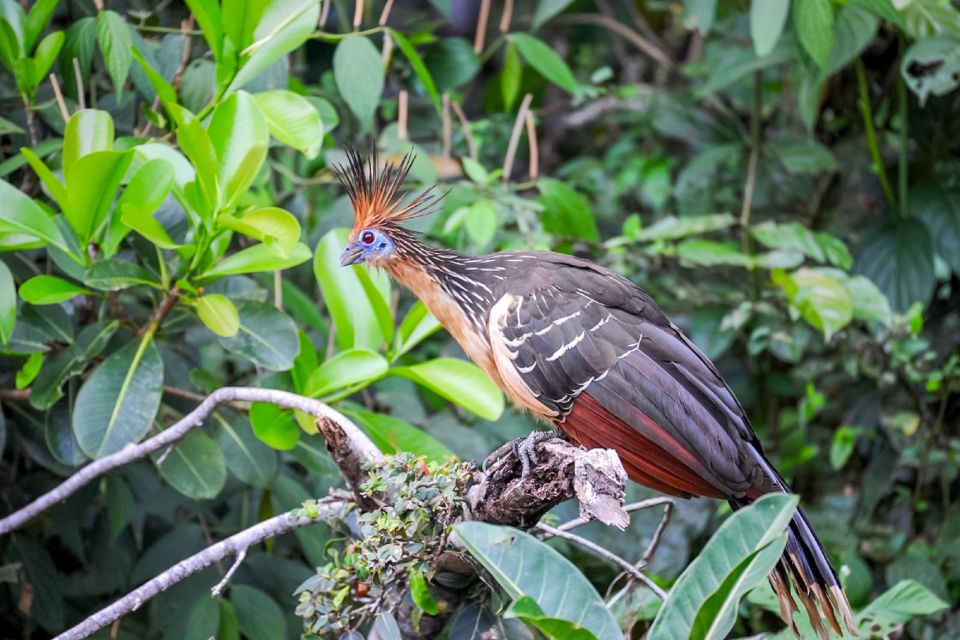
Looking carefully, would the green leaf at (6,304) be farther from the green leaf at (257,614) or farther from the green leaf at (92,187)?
the green leaf at (257,614)

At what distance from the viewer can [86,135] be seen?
257 centimetres

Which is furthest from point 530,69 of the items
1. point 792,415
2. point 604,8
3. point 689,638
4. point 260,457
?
point 689,638

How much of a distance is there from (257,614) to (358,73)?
1.65m

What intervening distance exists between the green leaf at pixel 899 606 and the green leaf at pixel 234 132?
77.9 inches

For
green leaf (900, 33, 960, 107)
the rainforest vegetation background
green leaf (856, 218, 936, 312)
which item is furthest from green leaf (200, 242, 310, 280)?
green leaf (856, 218, 936, 312)

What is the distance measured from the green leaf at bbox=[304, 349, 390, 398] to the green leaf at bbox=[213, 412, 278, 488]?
337 millimetres

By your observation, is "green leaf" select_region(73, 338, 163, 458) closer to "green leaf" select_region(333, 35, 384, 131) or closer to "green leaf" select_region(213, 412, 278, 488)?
"green leaf" select_region(213, 412, 278, 488)

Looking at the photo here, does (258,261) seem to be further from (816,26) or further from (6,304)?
(816,26)

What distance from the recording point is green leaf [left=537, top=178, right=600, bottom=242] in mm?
3721

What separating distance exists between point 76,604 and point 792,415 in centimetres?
332

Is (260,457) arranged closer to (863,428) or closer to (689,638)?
(689,638)

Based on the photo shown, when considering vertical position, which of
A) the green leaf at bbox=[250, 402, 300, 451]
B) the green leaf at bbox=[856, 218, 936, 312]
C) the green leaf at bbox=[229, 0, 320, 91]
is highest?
the green leaf at bbox=[229, 0, 320, 91]

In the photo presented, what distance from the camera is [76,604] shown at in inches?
129

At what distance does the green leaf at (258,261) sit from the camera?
251 centimetres
